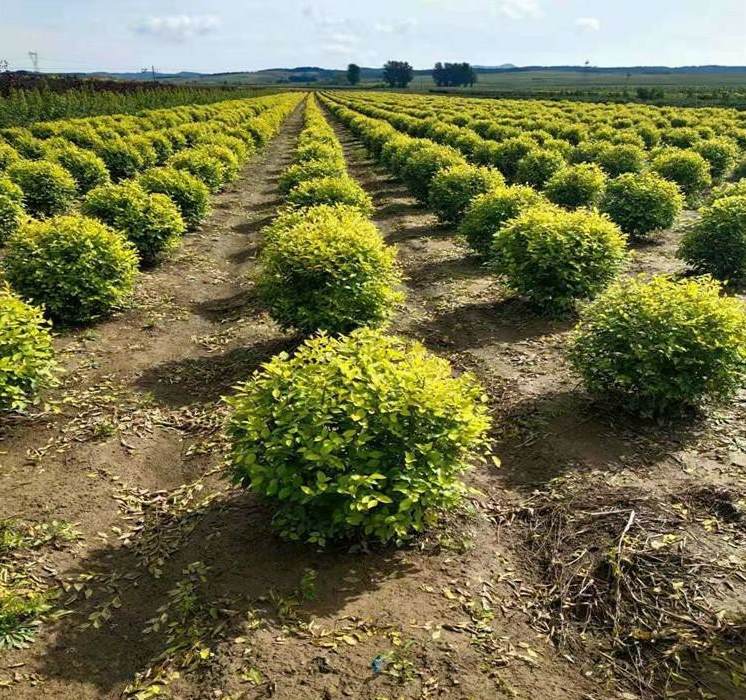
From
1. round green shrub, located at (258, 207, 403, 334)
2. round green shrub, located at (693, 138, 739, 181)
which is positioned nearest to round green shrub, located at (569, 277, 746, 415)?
round green shrub, located at (258, 207, 403, 334)

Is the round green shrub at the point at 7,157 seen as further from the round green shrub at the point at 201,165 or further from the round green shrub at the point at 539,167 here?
the round green shrub at the point at 539,167

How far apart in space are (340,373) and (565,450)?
8.88ft

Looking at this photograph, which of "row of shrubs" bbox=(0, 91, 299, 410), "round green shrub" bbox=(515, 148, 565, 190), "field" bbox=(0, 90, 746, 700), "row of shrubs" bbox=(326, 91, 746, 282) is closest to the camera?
"field" bbox=(0, 90, 746, 700)

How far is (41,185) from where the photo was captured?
46.8 ft

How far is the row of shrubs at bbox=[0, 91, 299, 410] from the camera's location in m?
6.02

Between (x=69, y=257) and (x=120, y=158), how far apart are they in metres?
13.6

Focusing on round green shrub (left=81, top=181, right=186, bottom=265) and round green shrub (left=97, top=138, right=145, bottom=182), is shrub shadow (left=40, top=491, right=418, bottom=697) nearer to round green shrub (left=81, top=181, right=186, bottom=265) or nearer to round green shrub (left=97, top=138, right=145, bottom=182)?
round green shrub (left=81, top=181, right=186, bottom=265)

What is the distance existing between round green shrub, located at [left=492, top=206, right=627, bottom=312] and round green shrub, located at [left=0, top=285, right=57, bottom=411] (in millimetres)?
6516

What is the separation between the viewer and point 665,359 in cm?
614

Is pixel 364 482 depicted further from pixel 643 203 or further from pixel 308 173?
pixel 308 173

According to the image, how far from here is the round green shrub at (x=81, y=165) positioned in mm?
17141

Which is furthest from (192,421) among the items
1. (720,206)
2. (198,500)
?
(720,206)

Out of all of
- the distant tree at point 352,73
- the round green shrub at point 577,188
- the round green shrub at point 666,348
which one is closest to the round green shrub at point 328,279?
the round green shrub at point 666,348

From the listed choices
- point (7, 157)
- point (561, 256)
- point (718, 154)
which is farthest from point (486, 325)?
point (718, 154)
